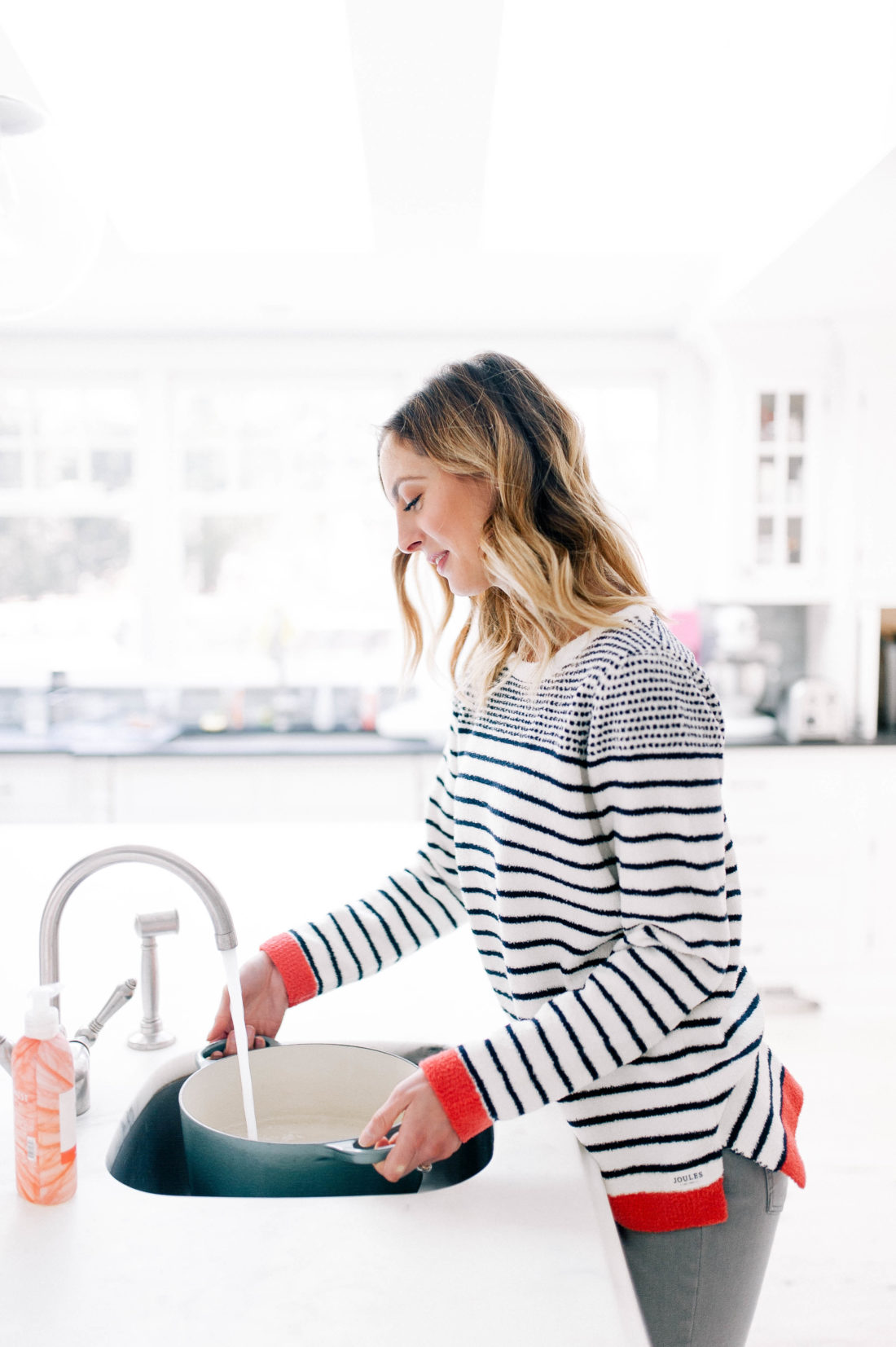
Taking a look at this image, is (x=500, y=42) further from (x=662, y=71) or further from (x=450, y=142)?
(x=662, y=71)

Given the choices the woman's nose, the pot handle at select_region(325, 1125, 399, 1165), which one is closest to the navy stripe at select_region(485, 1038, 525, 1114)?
the pot handle at select_region(325, 1125, 399, 1165)

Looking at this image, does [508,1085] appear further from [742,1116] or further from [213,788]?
[213,788]

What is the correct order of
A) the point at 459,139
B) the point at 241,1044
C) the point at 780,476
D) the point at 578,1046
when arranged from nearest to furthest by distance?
the point at 578,1046
the point at 241,1044
the point at 459,139
the point at 780,476

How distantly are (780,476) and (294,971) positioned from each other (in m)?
3.02

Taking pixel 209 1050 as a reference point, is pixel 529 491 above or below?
above

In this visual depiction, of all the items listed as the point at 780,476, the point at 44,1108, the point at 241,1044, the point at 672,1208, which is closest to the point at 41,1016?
the point at 44,1108

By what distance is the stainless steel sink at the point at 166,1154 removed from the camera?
3.20 feet

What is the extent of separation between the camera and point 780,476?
3.60 metres

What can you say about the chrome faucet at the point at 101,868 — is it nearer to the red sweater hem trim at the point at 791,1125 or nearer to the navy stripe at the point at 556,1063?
the navy stripe at the point at 556,1063

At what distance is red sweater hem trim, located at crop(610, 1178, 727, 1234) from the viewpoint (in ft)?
2.94

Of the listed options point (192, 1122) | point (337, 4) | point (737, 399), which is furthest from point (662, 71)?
point (192, 1122)

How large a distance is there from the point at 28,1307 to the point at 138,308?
3.56 meters

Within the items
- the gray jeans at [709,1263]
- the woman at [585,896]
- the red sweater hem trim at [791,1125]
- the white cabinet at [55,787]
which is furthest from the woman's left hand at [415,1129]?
the white cabinet at [55,787]

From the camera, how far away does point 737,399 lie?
140 inches
